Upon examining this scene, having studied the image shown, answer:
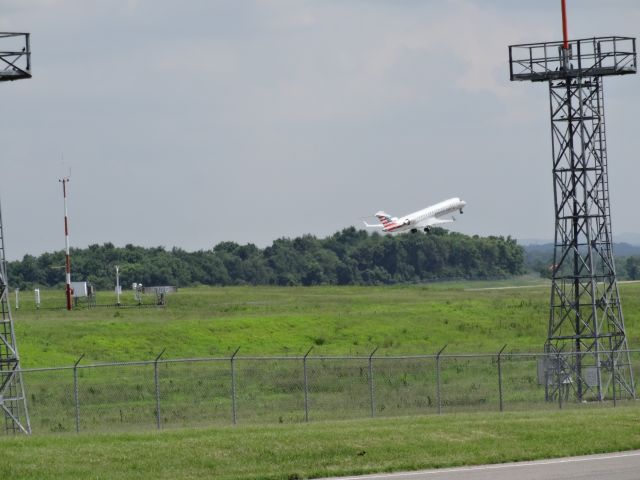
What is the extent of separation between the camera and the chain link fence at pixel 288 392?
42938 mm

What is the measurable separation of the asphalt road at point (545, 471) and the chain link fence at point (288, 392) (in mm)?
11028

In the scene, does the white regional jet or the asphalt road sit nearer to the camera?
the asphalt road

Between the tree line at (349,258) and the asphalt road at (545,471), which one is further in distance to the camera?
the tree line at (349,258)

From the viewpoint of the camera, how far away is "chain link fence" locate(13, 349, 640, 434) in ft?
141

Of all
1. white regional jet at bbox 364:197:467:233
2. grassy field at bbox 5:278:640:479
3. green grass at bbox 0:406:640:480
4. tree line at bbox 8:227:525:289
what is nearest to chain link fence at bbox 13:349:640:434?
grassy field at bbox 5:278:640:479

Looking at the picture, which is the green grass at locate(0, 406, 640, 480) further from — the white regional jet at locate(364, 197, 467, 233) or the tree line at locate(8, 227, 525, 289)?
the tree line at locate(8, 227, 525, 289)

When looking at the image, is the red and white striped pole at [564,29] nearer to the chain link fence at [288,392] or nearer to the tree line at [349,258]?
the chain link fence at [288,392]

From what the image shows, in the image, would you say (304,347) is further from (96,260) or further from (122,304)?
(96,260)

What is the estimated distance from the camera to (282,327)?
259 ft

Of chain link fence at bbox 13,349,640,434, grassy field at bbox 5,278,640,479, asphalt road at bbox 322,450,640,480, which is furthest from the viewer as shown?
chain link fence at bbox 13,349,640,434

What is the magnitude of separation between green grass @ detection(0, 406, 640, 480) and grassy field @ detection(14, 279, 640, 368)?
3246cm

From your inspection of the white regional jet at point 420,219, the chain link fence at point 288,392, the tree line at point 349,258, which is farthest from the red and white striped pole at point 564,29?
the tree line at point 349,258

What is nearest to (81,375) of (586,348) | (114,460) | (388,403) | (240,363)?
(240,363)

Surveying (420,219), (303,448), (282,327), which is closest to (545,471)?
(303,448)
